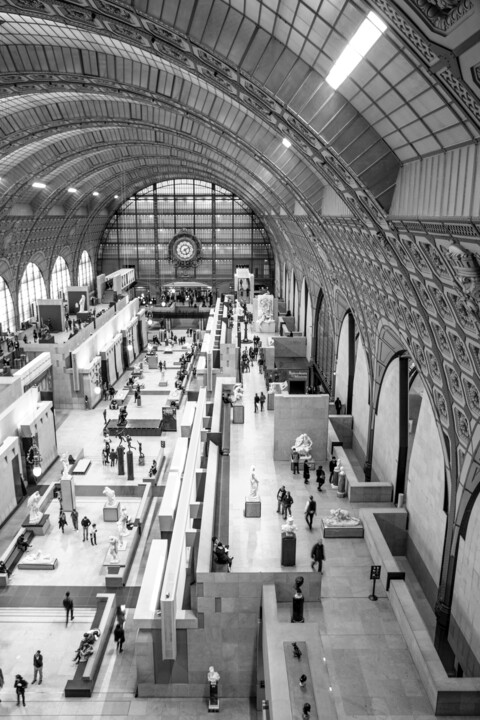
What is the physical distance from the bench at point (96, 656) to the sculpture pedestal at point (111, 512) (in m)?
5.03

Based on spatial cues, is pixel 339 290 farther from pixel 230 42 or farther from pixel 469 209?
pixel 469 209

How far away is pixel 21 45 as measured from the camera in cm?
2256

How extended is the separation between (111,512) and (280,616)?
11.6 meters

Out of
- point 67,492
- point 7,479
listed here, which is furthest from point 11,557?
point 7,479

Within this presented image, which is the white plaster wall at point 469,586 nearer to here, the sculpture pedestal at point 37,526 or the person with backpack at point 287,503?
the person with backpack at point 287,503

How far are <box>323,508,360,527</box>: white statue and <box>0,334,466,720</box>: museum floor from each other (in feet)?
1.52

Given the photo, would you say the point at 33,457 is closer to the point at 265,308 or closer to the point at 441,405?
the point at 441,405

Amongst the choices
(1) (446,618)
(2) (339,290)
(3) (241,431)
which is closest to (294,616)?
(1) (446,618)

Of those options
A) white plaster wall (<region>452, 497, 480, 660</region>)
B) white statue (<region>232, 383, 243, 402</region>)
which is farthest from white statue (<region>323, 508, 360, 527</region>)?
white statue (<region>232, 383, 243, 402</region>)

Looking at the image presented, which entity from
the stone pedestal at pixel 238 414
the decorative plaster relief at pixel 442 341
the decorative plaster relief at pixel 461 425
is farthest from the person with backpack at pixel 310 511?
the stone pedestal at pixel 238 414

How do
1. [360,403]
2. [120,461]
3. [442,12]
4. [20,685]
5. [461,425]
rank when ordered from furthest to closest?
[120,461] < [360,403] < [20,685] < [461,425] < [442,12]

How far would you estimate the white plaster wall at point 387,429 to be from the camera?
2147 cm

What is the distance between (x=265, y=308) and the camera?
157 feet

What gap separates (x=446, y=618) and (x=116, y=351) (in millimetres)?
34333
